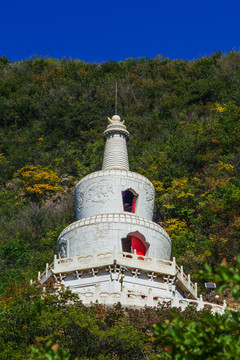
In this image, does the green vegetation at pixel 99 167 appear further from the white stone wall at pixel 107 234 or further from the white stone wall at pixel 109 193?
the white stone wall at pixel 109 193

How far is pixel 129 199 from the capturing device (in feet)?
75.7

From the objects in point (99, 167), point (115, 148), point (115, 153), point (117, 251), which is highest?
point (99, 167)

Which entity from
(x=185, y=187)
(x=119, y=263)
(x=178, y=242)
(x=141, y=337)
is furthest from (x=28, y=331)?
(x=185, y=187)

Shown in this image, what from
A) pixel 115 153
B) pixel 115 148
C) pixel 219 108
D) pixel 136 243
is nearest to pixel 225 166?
pixel 219 108

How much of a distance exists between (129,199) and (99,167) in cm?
1413

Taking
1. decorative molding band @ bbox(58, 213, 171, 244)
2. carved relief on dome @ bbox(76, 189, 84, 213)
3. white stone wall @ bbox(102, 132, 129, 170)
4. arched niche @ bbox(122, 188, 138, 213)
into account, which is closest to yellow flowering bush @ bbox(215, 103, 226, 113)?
white stone wall @ bbox(102, 132, 129, 170)

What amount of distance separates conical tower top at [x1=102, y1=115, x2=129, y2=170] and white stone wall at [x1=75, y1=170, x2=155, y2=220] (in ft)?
Answer: 4.37

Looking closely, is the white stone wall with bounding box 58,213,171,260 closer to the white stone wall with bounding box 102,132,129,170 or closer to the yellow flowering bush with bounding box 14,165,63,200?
the white stone wall with bounding box 102,132,129,170

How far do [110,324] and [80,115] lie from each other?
32.6m

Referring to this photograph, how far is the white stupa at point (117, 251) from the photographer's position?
17.5m

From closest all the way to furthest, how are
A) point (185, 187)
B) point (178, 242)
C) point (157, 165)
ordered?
point (178, 242) < point (185, 187) < point (157, 165)

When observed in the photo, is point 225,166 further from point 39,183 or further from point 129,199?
point 39,183

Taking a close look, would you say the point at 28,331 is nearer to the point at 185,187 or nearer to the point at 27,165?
the point at 185,187

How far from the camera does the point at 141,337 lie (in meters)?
14.2
